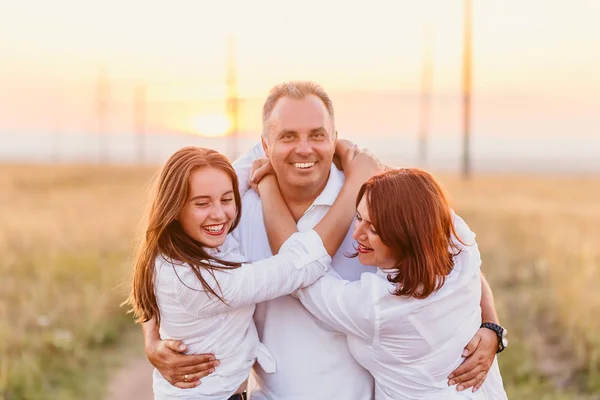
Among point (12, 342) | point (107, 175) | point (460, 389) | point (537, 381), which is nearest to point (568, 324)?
point (537, 381)

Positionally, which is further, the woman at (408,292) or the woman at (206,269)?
the woman at (206,269)

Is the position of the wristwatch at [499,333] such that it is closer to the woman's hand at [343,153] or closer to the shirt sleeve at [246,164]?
the woman's hand at [343,153]

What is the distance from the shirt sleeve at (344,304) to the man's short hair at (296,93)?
833mm

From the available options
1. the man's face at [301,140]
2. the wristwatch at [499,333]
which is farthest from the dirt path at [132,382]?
the wristwatch at [499,333]

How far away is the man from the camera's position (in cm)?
306

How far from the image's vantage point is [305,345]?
10.5ft

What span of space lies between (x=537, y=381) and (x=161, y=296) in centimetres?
399

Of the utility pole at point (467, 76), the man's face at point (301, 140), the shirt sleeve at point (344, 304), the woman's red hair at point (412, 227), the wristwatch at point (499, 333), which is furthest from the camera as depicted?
the utility pole at point (467, 76)

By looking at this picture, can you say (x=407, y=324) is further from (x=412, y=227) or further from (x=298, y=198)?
(x=298, y=198)

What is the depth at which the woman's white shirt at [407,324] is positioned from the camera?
2.73 meters

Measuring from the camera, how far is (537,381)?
5.88 m

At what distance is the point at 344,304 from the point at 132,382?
391 centimetres

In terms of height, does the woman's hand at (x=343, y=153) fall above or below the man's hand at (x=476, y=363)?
above

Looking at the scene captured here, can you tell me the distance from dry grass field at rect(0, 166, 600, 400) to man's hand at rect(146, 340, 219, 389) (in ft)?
9.40
